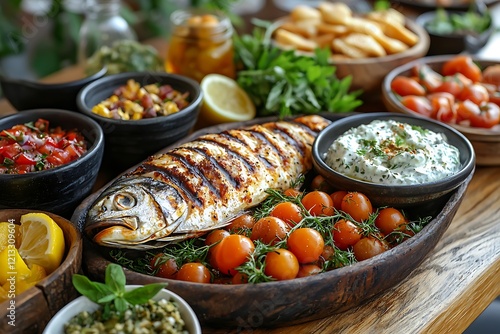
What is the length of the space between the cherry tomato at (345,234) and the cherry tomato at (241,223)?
0.29 m

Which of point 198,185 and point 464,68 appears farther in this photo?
point 464,68

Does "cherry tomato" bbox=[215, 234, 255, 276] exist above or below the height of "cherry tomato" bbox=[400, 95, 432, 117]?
below

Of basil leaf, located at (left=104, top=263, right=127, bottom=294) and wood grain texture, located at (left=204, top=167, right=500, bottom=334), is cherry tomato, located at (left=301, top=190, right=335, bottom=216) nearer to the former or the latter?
wood grain texture, located at (left=204, top=167, right=500, bottom=334)

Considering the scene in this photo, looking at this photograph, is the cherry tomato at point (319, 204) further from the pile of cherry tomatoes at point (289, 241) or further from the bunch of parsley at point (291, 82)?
the bunch of parsley at point (291, 82)

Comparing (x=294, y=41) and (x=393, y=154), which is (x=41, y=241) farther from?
(x=294, y=41)

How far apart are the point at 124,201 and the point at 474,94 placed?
6.18ft

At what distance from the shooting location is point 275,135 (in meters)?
2.47

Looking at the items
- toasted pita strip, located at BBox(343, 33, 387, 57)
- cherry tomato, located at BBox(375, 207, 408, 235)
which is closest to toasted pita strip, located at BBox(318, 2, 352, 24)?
toasted pita strip, located at BBox(343, 33, 387, 57)

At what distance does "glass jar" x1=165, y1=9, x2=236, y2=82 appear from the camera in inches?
123

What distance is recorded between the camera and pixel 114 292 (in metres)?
1.61

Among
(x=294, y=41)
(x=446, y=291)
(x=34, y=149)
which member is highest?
(x=294, y=41)

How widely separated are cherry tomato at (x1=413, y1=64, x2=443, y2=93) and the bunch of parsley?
0.35 metres

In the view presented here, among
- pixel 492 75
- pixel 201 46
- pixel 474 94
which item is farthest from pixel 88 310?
pixel 492 75

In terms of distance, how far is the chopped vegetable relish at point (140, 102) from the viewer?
8.51 feet
